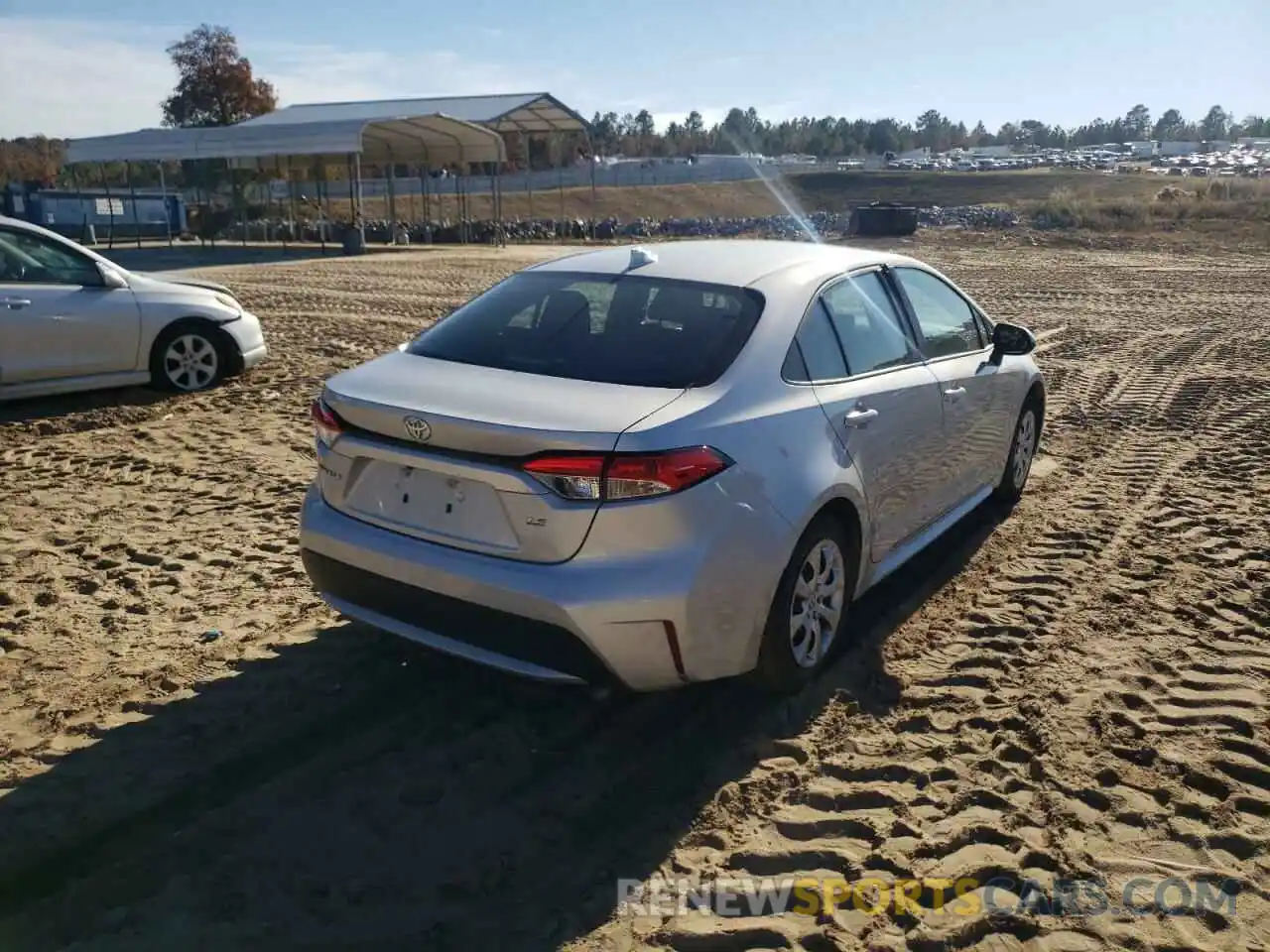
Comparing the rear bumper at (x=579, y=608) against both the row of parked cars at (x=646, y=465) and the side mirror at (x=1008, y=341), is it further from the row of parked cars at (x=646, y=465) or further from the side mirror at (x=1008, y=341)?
the side mirror at (x=1008, y=341)

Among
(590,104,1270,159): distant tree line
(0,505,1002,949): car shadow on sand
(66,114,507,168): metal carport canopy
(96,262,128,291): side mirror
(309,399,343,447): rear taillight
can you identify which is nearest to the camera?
(0,505,1002,949): car shadow on sand

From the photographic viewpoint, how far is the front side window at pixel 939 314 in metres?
5.15

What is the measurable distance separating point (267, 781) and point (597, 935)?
1.31 m

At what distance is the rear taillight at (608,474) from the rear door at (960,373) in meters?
2.16

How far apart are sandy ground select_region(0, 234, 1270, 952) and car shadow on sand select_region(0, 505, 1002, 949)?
0.01 meters

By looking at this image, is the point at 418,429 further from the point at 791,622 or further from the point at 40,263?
the point at 40,263

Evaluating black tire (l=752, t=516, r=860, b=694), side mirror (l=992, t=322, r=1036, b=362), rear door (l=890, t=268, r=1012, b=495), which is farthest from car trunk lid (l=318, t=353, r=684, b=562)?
side mirror (l=992, t=322, r=1036, b=362)

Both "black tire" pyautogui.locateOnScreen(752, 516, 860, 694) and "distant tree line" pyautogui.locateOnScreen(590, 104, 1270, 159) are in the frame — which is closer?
"black tire" pyautogui.locateOnScreen(752, 516, 860, 694)

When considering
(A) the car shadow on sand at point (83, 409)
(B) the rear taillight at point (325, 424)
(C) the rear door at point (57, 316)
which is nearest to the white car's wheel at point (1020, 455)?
(B) the rear taillight at point (325, 424)

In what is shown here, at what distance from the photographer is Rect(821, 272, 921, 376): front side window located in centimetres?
443

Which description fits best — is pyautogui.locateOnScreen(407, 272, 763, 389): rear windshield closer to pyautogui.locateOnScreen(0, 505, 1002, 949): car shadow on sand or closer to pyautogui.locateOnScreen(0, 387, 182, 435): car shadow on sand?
pyautogui.locateOnScreen(0, 505, 1002, 949): car shadow on sand

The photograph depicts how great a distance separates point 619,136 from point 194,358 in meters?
132

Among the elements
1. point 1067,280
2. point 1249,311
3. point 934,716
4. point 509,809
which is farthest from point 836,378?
point 1067,280

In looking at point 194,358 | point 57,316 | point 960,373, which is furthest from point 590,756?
point 194,358
